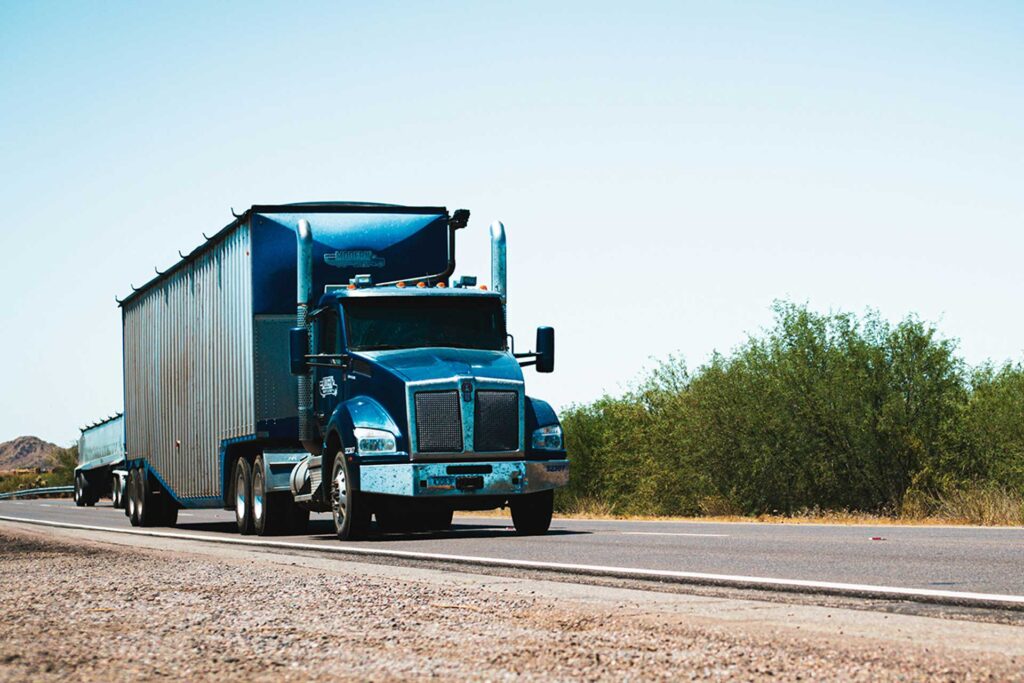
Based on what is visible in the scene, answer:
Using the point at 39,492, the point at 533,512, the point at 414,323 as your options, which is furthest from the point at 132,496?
the point at 39,492

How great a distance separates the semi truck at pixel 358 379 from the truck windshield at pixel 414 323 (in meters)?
0.02

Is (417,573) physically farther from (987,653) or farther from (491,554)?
(987,653)

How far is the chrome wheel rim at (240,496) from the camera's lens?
2094 centimetres

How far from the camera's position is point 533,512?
61.0 feet

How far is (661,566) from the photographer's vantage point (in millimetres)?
11977

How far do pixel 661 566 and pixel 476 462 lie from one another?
5659mm

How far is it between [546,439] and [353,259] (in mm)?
3863

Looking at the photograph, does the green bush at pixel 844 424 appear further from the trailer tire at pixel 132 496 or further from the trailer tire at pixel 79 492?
the trailer tire at pixel 79 492

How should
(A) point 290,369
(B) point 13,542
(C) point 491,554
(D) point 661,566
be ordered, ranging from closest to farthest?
(D) point 661,566, (C) point 491,554, (A) point 290,369, (B) point 13,542

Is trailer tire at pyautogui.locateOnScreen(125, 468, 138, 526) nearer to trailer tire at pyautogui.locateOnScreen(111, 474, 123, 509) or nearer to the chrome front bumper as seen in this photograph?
the chrome front bumper

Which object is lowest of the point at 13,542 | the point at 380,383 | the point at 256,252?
the point at 13,542

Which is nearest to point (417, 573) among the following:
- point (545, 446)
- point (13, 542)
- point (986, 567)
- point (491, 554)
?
point (491, 554)

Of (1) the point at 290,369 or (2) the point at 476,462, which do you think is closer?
(2) the point at 476,462

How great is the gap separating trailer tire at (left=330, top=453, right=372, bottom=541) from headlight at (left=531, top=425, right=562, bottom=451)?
226 cm
